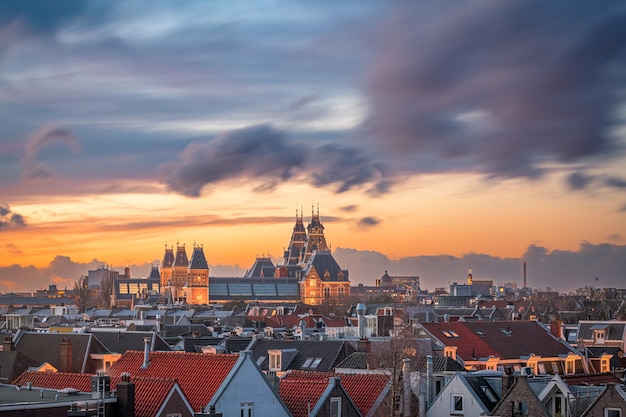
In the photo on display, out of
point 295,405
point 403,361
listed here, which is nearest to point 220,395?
point 295,405

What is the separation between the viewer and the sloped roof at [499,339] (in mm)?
61094

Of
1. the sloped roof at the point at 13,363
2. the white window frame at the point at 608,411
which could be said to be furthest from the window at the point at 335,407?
the sloped roof at the point at 13,363

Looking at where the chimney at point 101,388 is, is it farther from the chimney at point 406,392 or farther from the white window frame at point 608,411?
the white window frame at point 608,411

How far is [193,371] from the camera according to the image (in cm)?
3669

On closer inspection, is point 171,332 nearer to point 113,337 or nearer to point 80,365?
point 113,337

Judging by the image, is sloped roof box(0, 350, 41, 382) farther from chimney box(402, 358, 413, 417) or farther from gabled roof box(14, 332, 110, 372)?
chimney box(402, 358, 413, 417)

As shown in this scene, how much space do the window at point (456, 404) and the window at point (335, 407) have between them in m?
4.59

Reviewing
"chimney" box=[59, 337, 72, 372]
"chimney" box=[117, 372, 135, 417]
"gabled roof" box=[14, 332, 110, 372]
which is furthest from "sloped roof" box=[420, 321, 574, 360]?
"chimney" box=[117, 372, 135, 417]

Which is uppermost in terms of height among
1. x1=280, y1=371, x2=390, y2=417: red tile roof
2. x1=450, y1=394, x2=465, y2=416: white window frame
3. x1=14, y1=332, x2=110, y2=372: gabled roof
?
x1=14, y1=332, x2=110, y2=372: gabled roof

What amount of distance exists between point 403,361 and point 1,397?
1552 cm

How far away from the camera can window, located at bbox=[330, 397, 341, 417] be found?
117 ft

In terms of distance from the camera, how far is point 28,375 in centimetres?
3891

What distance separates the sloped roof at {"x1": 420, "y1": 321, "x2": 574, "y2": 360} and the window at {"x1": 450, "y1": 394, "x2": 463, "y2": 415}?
2053 centimetres

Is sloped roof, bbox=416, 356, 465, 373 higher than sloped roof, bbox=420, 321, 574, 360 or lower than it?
lower
